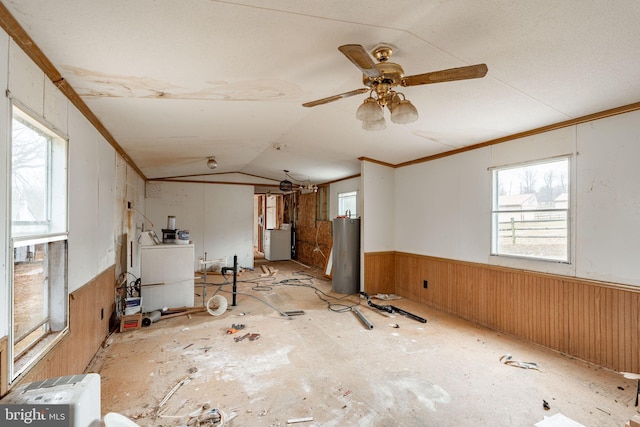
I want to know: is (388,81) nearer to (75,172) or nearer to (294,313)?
(75,172)

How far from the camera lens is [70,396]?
135 centimetres

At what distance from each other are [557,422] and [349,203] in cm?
571

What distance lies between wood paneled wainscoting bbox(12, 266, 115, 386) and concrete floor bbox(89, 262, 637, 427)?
21cm

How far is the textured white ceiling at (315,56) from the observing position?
1.55 m

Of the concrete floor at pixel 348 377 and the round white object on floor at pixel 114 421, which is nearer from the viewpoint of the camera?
the round white object on floor at pixel 114 421

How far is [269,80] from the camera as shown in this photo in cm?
242

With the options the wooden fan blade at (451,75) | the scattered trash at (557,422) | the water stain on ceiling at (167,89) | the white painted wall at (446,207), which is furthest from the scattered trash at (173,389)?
the white painted wall at (446,207)

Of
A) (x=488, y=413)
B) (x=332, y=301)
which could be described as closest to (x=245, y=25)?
(x=488, y=413)

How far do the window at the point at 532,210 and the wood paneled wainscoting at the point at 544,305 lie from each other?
0.30m

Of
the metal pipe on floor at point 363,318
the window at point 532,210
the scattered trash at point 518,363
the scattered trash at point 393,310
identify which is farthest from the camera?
the scattered trash at point 393,310

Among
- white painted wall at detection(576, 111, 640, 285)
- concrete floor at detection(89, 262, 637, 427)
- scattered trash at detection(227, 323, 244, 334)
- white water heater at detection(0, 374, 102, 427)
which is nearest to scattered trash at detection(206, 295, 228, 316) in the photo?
concrete floor at detection(89, 262, 637, 427)

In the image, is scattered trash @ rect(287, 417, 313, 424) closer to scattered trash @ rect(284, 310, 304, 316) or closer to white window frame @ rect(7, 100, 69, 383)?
white window frame @ rect(7, 100, 69, 383)

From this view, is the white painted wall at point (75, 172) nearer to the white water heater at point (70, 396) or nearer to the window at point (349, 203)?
the white water heater at point (70, 396)

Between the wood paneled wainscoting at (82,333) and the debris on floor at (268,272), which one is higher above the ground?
the wood paneled wainscoting at (82,333)
